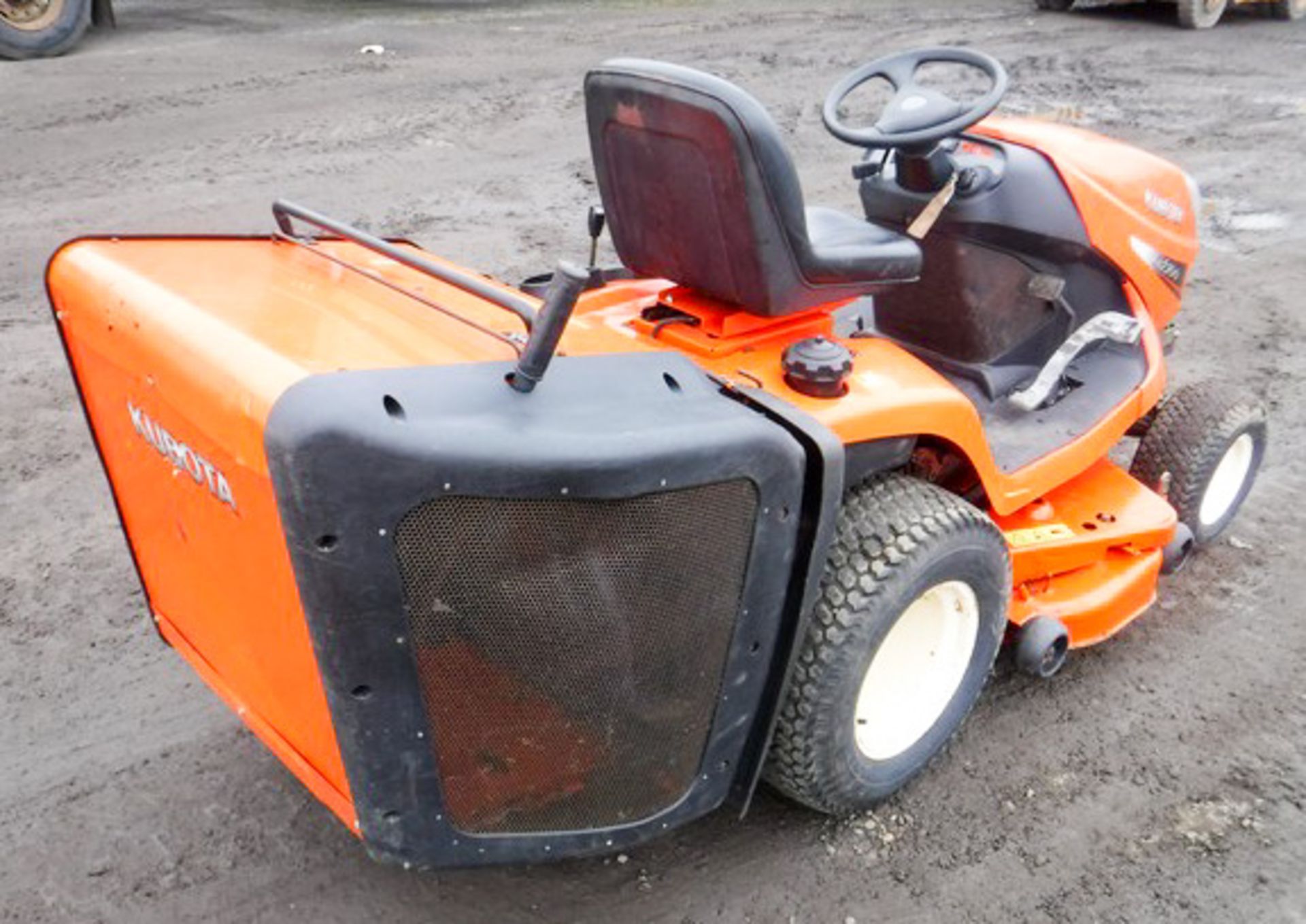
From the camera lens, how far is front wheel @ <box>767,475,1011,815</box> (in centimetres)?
213

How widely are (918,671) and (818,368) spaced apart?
78 centimetres

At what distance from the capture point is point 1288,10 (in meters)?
12.4

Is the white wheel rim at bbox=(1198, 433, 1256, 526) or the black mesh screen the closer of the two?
the black mesh screen

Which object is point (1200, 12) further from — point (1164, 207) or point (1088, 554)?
point (1088, 554)

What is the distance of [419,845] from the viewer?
5.93 ft

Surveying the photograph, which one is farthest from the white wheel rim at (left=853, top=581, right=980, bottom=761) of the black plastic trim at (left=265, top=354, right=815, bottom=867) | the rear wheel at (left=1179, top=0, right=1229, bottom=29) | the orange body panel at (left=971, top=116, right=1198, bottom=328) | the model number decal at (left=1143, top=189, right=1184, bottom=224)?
the rear wheel at (left=1179, top=0, right=1229, bottom=29)

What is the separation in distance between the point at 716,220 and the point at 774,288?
16 centimetres

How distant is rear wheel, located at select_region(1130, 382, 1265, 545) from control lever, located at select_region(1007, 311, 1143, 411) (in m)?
0.29

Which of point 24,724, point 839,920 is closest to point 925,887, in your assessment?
point 839,920

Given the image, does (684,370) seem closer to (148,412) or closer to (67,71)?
(148,412)

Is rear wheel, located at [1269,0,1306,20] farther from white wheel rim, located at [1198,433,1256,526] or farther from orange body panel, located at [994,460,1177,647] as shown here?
orange body panel, located at [994,460,1177,647]

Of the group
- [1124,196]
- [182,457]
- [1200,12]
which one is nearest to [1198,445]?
[1124,196]

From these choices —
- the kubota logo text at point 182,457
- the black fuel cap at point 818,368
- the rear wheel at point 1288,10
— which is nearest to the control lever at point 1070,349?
the black fuel cap at point 818,368

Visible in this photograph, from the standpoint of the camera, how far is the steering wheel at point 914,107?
266cm
